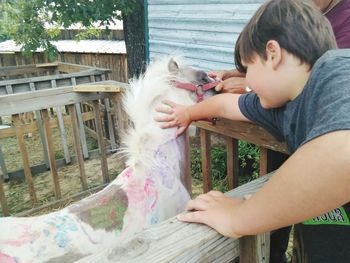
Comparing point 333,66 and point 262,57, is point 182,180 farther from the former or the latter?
point 333,66

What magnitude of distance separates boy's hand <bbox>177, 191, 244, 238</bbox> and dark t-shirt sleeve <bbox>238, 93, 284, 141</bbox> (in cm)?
35

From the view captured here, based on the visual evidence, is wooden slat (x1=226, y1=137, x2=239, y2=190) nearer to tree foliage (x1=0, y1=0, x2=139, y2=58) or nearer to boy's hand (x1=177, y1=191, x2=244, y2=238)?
boy's hand (x1=177, y1=191, x2=244, y2=238)

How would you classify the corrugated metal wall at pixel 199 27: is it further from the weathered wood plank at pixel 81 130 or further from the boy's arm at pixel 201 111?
the boy's arm at pixel 201 111

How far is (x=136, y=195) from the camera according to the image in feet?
5.22

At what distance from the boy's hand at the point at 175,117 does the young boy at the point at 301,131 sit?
22.8 inches

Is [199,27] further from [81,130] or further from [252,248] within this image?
[252,248]

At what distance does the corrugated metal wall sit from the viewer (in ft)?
14.5

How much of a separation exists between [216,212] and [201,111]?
75cm

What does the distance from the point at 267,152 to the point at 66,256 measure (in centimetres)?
100

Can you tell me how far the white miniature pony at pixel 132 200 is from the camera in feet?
4.67

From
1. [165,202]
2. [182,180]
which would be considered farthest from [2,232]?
[182,180]

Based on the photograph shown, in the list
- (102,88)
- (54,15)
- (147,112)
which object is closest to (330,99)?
(147,112)

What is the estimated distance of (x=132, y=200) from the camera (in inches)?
62.0

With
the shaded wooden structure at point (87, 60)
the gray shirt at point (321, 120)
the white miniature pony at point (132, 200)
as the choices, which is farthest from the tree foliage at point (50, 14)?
the gray shirt at point (321, 120)
